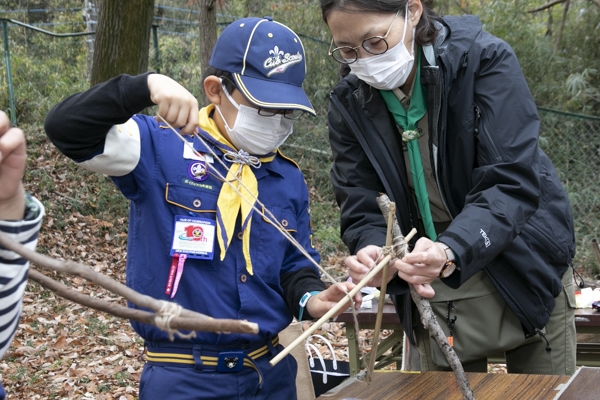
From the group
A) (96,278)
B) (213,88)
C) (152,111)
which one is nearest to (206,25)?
(152,111)

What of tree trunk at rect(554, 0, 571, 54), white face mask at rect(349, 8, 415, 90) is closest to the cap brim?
white face mask at rect(349, 8, 415, 90)

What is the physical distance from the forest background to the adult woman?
10.8 ft

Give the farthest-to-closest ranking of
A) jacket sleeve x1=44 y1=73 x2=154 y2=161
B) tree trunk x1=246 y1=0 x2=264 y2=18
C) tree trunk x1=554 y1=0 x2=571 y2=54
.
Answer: tree trunk x1=246 y1=0 x2=264 y2=18 < tree trunk x1=554 y1=0 x2=571 y2=54 < jacket sleeve x1=44 y1=73 x2=154 y2=161

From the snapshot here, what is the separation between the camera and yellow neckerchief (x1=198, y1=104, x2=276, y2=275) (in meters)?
2.15

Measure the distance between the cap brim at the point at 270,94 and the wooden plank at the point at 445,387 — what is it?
873 millimetres

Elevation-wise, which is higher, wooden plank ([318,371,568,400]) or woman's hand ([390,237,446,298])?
woman's hand ([390,237,446,298])

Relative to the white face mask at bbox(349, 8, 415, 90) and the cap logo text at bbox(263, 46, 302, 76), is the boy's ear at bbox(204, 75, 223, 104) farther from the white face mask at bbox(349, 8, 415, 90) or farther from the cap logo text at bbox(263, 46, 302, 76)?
the white face mask at bbox(349, 8, 415, 90)

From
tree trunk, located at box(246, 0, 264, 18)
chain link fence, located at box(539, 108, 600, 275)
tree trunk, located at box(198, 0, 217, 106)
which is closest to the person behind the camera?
chain link fence, located at box(539, 108, 600, 275)

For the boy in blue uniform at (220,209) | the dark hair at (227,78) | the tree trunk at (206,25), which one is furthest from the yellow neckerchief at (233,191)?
the tree trunk at (206,25)

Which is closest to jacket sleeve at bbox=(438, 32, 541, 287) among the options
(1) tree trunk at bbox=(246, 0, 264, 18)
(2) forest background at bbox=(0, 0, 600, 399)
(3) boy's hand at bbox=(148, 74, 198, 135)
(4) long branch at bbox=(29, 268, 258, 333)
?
(3) boy's hand at bbox=(148, 74, 198, 135)

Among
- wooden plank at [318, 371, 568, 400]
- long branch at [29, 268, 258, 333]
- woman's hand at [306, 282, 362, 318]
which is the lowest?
wooden plank at [318, 371, 568, 400]

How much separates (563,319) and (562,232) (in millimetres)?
347

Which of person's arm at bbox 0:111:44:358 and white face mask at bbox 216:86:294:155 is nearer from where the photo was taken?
person's arm at bbox 0:111:44:358

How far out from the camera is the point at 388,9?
7.62 ft
